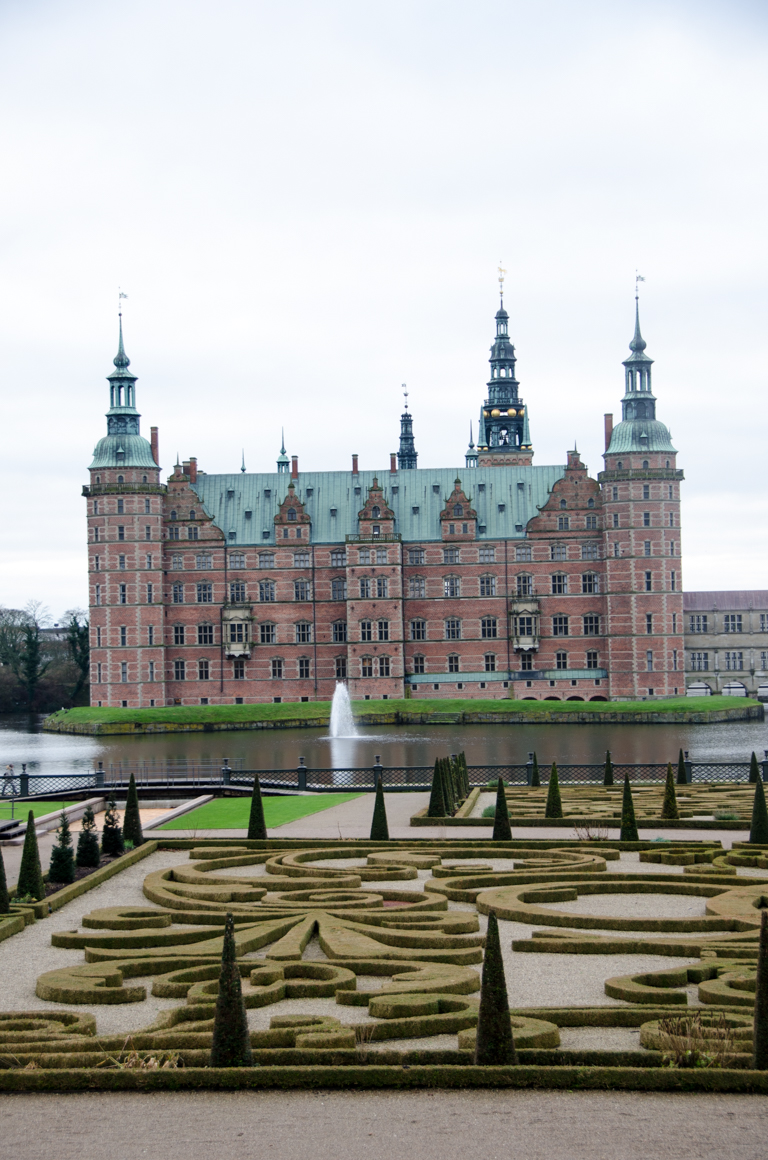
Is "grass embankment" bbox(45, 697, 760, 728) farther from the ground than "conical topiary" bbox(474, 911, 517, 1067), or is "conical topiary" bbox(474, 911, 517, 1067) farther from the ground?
"grass embankment" bbox(45, 697, 760, 728)

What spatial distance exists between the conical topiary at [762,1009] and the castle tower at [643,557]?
71.7 meters

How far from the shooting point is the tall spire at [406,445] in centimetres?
11638

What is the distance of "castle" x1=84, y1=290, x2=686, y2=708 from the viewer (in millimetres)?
83188

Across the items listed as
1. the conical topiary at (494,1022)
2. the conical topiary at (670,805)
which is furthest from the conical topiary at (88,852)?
the conical topiary at (494,1022)

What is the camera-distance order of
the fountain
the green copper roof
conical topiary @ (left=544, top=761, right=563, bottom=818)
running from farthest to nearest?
the green copper roof, the fountain, conical topiary @ (left=544, top=761, right=563, bottom=818)

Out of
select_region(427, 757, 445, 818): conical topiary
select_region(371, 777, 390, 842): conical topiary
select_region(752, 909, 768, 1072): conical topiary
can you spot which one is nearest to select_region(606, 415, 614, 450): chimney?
select_region(427, 757, 445, 818): conical topiary

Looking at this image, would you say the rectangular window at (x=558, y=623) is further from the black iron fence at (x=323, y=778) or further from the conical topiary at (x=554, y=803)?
the conical topiary at (x=554, y=803)

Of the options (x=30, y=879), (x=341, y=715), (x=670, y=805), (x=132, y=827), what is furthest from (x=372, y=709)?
(x=30, y=879)

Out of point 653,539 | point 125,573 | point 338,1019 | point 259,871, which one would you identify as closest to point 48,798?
point 259,871

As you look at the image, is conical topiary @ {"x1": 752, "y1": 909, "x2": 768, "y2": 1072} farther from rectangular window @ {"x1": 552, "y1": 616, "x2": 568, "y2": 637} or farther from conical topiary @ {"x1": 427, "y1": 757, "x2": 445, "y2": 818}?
rectangular window @ {"x1": 552, "y1": 616, "x2": 568, "y2": 637}

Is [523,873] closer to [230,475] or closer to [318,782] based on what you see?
[318,782]

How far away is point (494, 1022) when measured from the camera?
12.1 meters

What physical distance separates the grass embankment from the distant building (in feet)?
54.1

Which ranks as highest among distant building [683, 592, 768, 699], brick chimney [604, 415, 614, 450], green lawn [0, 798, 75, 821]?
brick chimney [604, 415, 614, 450]
